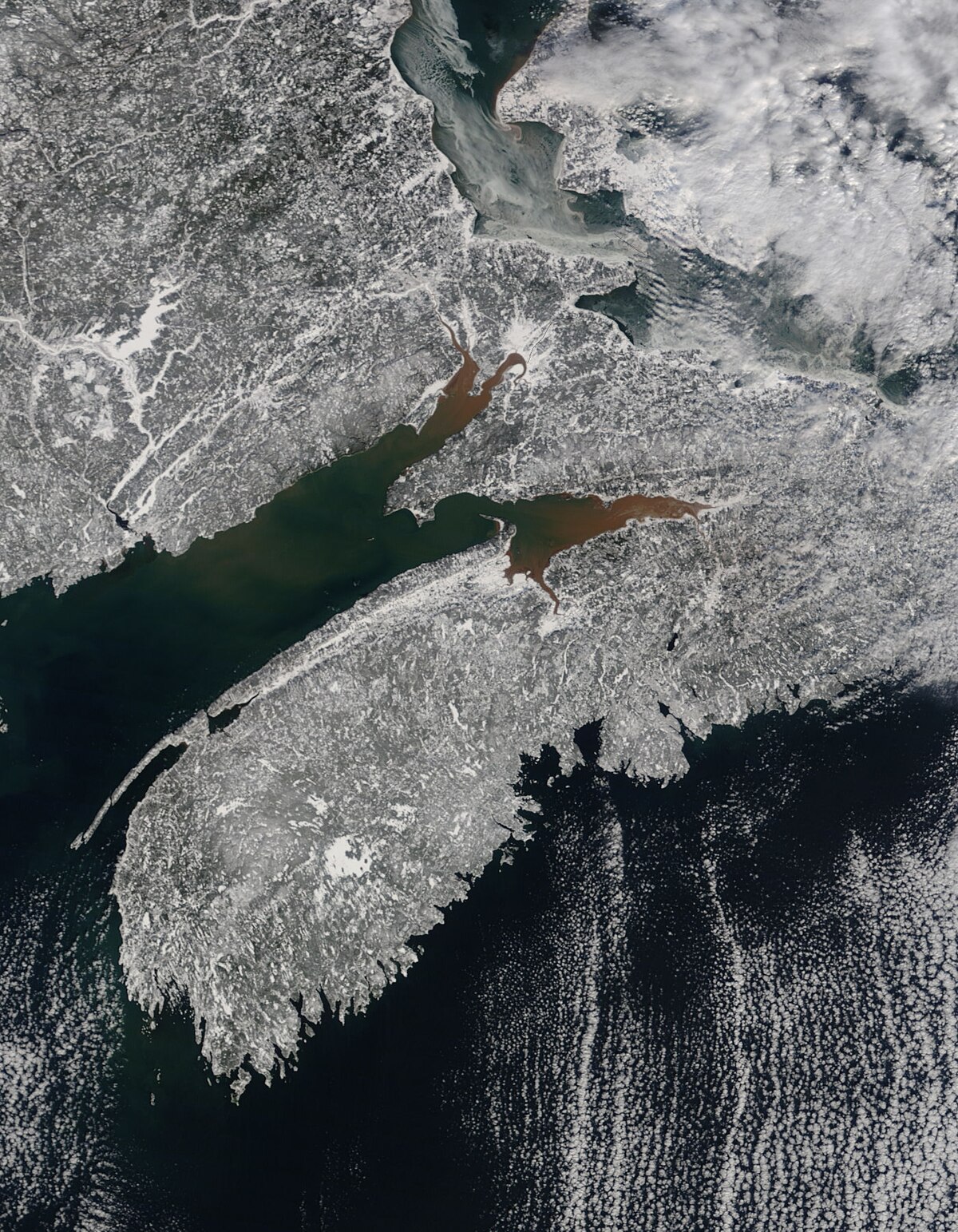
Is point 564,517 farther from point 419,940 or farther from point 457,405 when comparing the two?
point 419,940

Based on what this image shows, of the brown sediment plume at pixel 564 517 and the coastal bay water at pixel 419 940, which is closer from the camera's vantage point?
the coastal bay water at pixel 419 940

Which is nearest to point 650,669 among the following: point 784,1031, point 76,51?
point 784,1031

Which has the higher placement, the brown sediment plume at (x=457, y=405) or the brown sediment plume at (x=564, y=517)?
the brown sediment plume at (x=457, y=405)

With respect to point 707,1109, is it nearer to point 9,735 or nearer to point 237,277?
point 9,735

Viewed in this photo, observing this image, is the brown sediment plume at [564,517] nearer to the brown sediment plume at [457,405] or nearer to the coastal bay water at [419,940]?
the coastal bay water at [419,940]

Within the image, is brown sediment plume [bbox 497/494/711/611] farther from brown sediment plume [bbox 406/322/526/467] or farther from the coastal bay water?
brown sediment plume [bbox 406/322/526/467]

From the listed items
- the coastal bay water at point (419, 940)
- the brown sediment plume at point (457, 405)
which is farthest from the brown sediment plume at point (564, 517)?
the brown sediment plume at point (457, 405)
